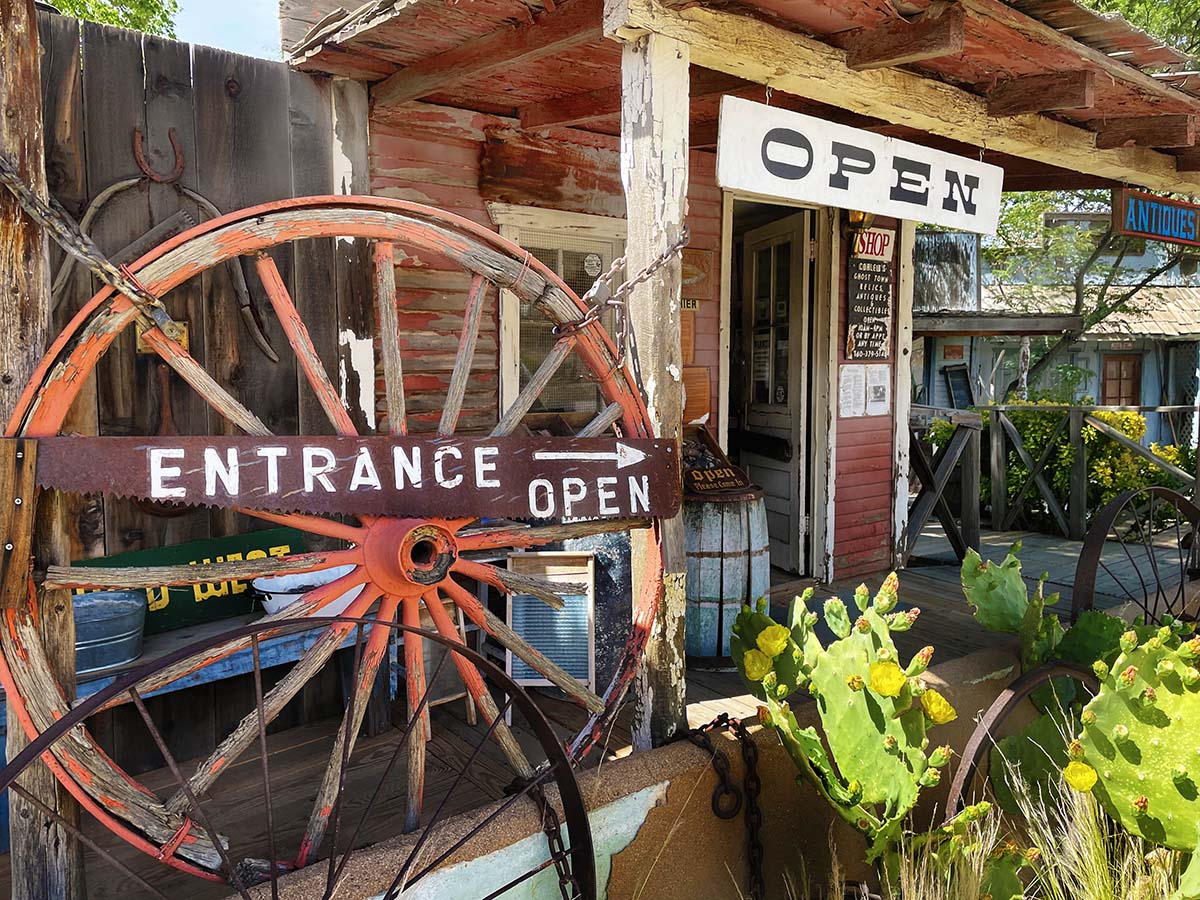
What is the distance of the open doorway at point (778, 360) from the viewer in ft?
19.4

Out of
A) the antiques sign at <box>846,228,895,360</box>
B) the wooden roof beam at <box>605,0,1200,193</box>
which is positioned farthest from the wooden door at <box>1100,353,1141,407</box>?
the wooden roof beam at <box>605,0,1200,193</box>

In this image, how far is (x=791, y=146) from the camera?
121 inches

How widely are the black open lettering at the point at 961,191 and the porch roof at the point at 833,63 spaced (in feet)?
1.04

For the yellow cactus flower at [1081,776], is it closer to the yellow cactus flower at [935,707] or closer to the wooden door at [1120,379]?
the yellow cactus flower at [935,707]

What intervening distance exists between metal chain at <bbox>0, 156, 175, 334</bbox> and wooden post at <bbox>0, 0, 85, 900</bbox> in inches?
3.3

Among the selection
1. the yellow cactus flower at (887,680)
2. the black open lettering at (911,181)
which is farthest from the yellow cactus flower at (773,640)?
the black open lettering at (911,181)

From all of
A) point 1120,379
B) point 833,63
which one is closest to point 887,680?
point 833,63

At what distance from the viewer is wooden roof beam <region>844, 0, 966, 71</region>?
292 centimetres

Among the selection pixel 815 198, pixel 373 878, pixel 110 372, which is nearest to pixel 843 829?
pixel 373 878

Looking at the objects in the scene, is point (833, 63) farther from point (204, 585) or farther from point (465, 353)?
point (204, 585)

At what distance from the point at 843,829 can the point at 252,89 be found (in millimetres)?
3609

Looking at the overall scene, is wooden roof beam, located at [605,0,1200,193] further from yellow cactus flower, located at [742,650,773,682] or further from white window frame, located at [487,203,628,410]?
yellow cactus flower, located at [742,650,773,682]

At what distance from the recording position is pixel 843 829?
326cm

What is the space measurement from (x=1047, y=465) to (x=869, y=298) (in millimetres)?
3989
